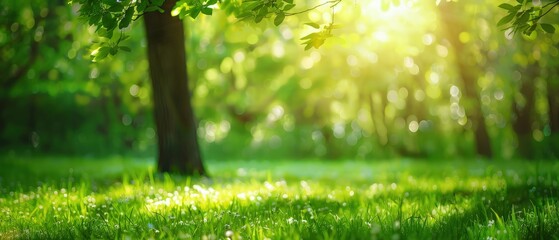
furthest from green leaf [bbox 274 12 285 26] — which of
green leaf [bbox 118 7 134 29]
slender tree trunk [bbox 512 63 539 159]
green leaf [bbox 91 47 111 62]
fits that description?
slender tree trunk [bbox 512 63 539 159]

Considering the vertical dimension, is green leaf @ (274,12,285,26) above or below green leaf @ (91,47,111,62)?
above

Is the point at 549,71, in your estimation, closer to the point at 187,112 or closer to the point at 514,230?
the point at 187,112

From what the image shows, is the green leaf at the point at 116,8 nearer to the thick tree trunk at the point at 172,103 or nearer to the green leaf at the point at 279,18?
the green leaf at the point at 279,18

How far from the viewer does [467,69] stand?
60.7 ft

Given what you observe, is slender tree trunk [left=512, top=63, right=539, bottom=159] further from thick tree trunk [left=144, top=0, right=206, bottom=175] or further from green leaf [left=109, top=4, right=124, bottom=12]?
green leaf [left=109, top=4, right=124, bottom=12]

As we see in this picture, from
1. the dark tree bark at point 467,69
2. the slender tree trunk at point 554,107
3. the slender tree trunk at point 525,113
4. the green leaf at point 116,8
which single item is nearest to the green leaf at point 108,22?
the green leaf at point 116,8

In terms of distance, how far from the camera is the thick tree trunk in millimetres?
9602

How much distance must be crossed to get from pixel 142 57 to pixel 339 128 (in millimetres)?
13250

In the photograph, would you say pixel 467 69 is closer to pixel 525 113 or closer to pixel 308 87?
pixel 308 87

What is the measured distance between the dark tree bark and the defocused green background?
6 centimetres

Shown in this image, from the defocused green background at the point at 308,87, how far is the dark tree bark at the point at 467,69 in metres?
0.06

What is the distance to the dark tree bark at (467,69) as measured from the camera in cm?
1404

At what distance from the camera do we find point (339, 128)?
27578 millimetres

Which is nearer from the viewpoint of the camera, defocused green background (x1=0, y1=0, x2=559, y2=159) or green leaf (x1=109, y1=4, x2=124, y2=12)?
green leaf (x1=109, y1=4, x2=124, y2=12)
